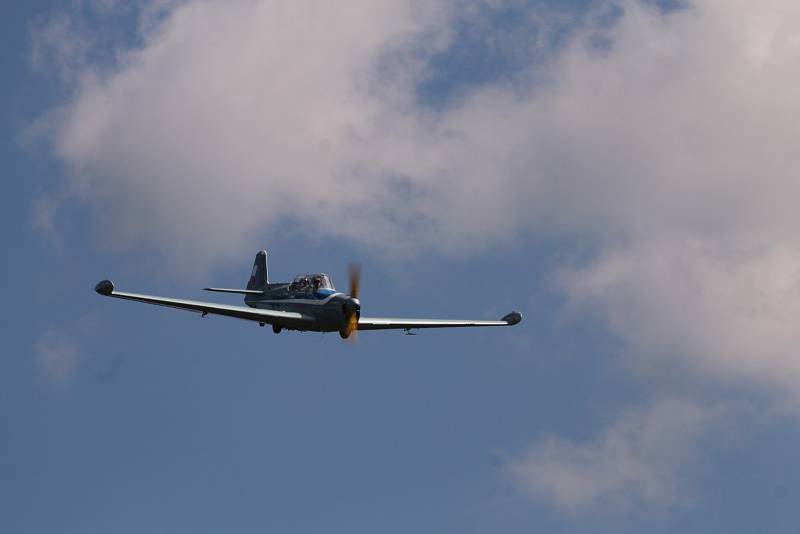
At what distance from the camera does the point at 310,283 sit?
84062 mm

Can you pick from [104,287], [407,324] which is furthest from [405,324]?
[104,287]

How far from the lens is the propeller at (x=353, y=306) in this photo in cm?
8000

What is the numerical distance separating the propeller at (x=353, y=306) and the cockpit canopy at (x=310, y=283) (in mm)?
3395

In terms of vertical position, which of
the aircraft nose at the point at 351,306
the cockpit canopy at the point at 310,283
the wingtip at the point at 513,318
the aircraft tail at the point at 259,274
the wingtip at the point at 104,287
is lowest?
the wingtip at the point at 104,287

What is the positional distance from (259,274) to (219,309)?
22.9m

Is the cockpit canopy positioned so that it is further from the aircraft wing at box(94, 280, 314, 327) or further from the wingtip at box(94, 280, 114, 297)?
the wingtip at box(94, 280, 114, 297)

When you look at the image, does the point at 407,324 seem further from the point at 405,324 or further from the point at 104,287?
the point at 104,287

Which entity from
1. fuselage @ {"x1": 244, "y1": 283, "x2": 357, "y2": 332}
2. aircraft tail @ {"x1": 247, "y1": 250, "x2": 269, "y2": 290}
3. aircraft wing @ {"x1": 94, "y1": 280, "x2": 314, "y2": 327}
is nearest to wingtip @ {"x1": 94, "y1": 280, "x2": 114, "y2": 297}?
aircraft wing @ {"x1": 94, "y1": 280, "x2": 314, "y2": 327}

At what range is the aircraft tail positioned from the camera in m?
102

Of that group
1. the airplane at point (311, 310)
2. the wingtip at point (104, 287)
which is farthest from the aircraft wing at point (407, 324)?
the wingtip at point (104, 287)

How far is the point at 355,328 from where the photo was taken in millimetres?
80750

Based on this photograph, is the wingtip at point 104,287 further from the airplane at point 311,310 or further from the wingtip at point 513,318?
the wingtip at point 513,318

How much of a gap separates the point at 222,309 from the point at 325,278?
7869 mm

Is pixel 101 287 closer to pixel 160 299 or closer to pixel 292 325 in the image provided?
pixel 160 299
